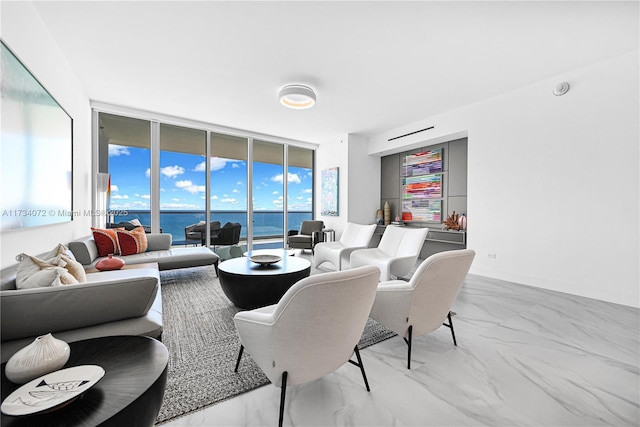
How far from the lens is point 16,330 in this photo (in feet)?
4.43

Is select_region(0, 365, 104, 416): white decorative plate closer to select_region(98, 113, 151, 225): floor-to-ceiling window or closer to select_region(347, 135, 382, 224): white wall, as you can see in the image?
select_region(98, 113, 151, 225): floor-to-ceiling window

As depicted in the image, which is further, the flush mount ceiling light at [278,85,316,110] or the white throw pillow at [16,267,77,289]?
the flush mount ceiling light at [278,85,316,110]

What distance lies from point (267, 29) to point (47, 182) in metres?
2.51

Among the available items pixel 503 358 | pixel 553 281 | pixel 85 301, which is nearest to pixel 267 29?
pixel 85 301

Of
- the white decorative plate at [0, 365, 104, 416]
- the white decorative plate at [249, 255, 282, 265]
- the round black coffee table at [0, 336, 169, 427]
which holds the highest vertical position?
the white decorative plate at [249, 255, 282, 265]

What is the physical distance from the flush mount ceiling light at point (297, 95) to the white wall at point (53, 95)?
250 centimetres

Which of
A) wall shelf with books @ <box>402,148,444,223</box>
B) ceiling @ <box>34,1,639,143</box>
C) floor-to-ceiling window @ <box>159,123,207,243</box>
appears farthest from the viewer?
wall shelf with books @ <box>402,148,444,223</box>

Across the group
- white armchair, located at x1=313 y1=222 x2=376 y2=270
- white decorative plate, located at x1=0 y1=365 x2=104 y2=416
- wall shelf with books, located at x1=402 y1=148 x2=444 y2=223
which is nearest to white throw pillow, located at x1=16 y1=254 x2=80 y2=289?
white decorative plate, located at x1=0 y1=365 x2=104 y2=416

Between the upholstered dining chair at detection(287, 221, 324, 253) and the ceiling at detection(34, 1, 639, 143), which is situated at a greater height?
the ceiling at detection(34, 1, 639, 143)

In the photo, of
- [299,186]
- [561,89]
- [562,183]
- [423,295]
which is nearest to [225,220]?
[299,186]

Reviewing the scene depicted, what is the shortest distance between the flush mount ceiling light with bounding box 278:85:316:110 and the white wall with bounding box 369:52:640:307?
2.77 metres

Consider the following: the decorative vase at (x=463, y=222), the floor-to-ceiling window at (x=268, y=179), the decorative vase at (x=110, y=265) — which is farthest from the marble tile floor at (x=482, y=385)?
the floor-to-ceiling window at (x=268, y=179)

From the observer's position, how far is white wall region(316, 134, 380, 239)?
6531 millimetres

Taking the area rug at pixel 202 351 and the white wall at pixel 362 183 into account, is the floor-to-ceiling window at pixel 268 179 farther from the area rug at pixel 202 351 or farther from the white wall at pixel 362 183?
the area rug at pixel 202 351
